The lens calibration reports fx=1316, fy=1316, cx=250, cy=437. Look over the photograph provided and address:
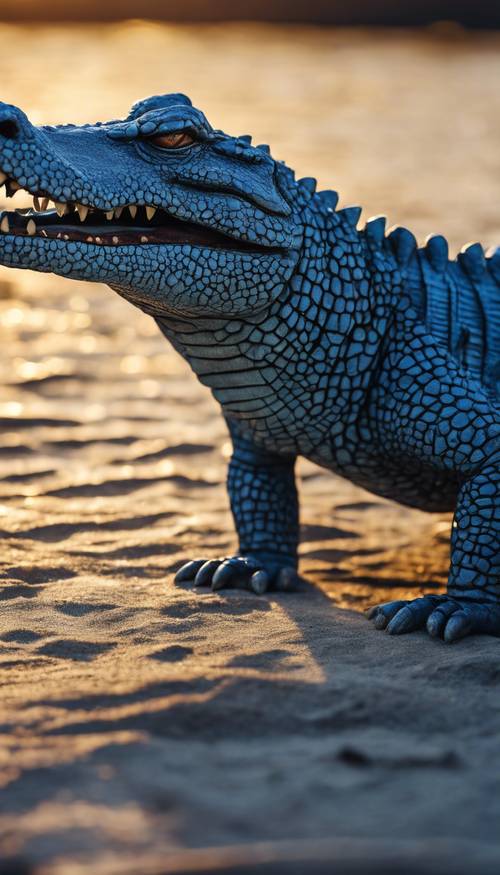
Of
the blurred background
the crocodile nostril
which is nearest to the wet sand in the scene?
the crocodile nostril

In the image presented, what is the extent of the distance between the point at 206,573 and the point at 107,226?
1.55 m

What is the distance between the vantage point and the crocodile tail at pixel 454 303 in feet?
17.9

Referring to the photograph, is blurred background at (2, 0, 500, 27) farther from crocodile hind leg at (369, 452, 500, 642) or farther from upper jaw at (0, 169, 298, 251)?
crocodile hind leg at (369, 452, 500, 642)

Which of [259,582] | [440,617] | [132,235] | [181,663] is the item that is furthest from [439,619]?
[132,235]

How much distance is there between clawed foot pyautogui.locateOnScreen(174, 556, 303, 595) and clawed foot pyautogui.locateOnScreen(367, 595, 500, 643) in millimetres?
691

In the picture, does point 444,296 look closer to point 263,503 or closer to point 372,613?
point 263,503

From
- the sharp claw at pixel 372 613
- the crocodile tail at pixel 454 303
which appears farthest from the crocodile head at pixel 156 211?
the sharp claw at pixel 372 613

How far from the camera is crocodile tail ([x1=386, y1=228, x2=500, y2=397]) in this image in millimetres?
5465

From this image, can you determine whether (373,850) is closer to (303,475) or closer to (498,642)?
(498,642)

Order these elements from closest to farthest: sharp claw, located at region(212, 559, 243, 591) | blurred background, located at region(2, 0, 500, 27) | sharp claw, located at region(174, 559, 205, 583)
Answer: sharp claw, located at region(212, 559, 243, 591) → sharp claw, located at region(174, 559, 205, 583) → blurred background, located at region(2, 0, 500, 27)

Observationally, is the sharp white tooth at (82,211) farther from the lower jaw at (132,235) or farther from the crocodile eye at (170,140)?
the crocodile eye at (170,140)

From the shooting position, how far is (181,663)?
4.23 meters

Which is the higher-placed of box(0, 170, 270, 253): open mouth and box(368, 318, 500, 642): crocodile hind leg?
box(0, 170, 270, 253): open mouth

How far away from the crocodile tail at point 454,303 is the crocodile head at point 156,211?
61 cm
